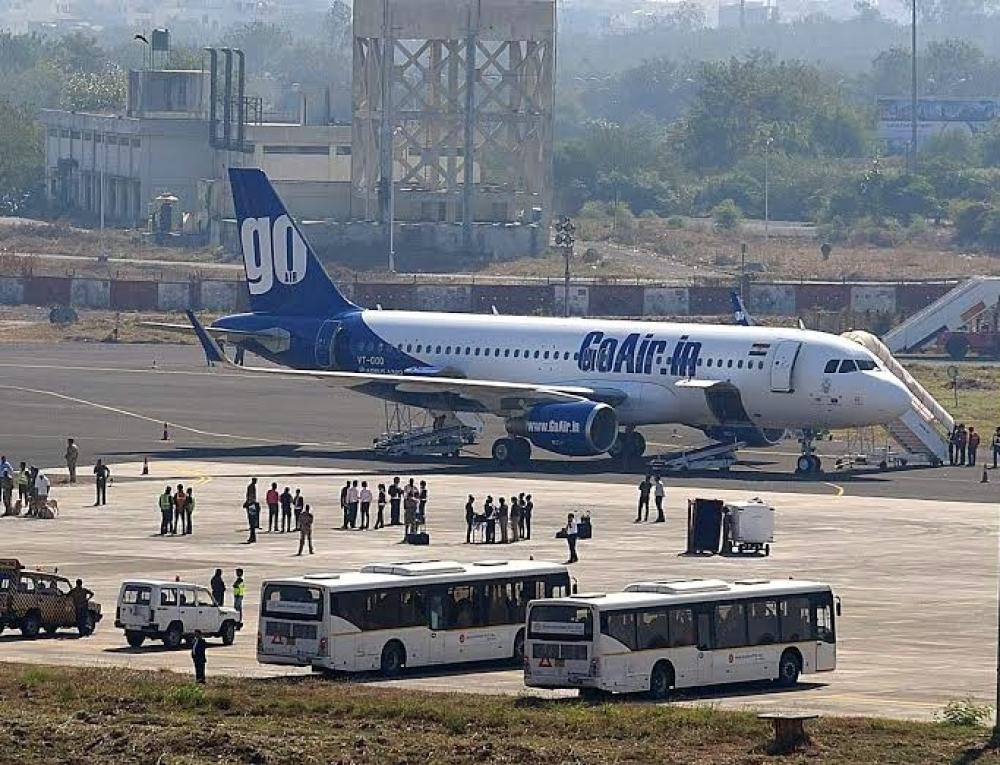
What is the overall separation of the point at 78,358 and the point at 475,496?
52.7 m

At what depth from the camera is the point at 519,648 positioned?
5409cm

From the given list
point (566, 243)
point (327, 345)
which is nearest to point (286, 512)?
point (327, 345)

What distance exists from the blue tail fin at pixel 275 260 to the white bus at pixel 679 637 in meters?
50.2

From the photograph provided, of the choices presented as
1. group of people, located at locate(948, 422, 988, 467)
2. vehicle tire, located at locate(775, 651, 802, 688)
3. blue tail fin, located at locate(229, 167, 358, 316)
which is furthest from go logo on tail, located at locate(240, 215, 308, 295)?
vehicle tire, located at locate(775, 651, 802, 688)

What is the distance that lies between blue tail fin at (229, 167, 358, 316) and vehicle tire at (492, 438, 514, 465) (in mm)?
10979

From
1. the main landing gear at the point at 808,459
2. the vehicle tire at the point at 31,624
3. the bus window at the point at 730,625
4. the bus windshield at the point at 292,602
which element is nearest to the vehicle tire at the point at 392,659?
the bus windshield at the point at 292,602

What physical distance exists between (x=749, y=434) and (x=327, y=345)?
16295 mm

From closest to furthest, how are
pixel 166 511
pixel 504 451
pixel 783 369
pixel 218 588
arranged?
pixel 218 588
pixel 166 511
pixel 783 369
pixel 504 451

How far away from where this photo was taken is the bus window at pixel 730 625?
50.5 m

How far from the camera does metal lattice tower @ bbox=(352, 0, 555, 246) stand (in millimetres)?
188875

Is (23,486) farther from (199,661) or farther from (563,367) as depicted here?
(199,661)

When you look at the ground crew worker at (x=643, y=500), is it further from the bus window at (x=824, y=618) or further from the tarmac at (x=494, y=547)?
the bus window at (x=824, y=618)

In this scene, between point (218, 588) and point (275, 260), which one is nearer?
point (218, 588)

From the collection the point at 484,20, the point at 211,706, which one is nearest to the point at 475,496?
the point at 211,706
